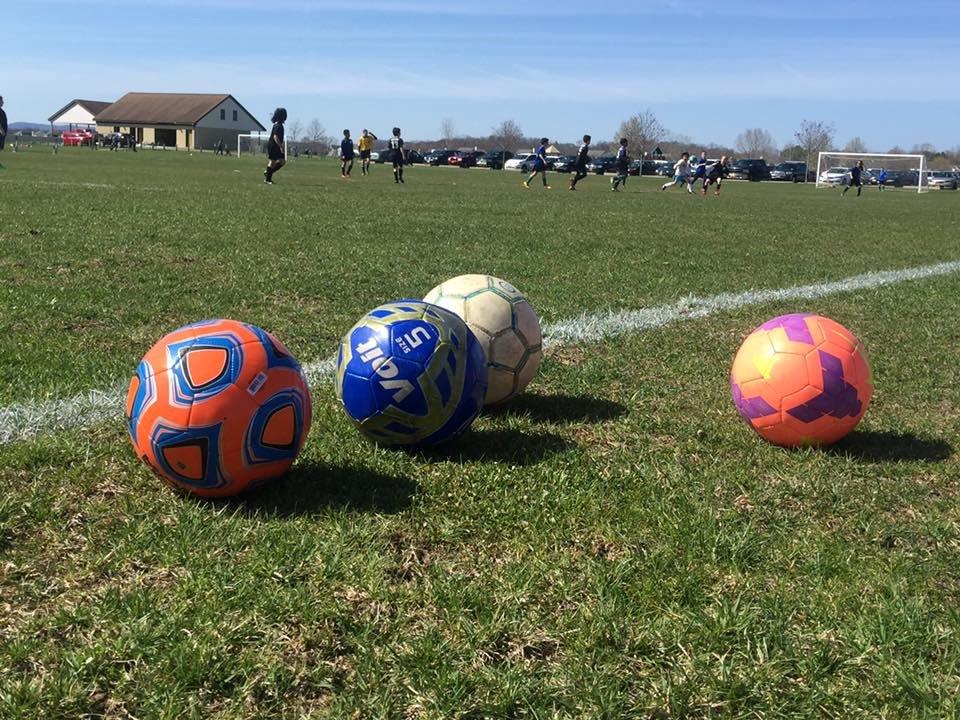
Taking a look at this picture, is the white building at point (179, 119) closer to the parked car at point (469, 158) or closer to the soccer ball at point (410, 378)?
the parked car at point (469, 158)

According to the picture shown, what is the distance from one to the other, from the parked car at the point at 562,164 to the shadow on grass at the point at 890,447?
6326cm

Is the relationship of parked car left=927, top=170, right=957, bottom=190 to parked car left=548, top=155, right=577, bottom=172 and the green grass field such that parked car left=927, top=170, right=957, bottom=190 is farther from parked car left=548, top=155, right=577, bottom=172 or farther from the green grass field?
the green grass field

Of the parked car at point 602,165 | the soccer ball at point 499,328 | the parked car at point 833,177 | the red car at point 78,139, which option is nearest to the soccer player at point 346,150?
the soccer ball at point 499,328

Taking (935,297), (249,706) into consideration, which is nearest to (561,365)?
(249,706)

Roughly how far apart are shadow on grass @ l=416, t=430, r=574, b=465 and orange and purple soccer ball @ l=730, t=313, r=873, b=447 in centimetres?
98

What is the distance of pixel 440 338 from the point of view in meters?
3.99

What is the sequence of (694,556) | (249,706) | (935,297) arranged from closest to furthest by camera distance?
(249,706), (694,556), (935,297)

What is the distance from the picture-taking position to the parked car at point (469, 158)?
7669 centimetres

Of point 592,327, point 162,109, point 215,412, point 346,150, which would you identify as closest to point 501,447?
point 215,412

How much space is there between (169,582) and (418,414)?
1374 mm

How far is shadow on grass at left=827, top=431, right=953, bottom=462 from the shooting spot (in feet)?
14.0

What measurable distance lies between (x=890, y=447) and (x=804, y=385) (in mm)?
616

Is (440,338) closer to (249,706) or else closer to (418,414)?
(418,414)

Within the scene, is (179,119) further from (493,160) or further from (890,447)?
(890,447)
